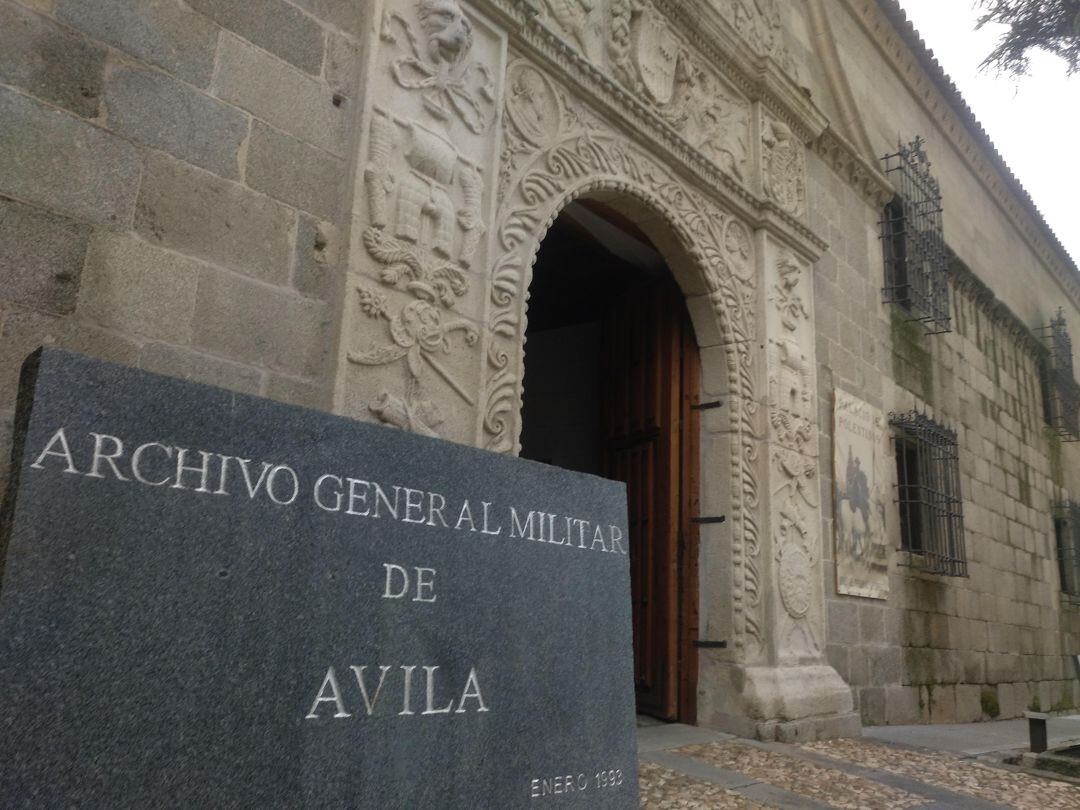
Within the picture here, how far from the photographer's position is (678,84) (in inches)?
205

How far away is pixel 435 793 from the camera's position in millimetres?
1797

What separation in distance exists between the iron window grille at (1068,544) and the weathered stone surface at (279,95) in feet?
35.6

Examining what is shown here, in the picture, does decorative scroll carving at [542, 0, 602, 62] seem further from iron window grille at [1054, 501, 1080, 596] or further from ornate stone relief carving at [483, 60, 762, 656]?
iron window grille at [1054, 501, 1080, 596]

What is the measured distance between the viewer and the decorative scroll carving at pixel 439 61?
11.2 feet

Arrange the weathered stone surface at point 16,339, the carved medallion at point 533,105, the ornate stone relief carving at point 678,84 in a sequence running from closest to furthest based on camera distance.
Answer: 1. the weathered stone surface at point 16,339
2. the carved medallion at point 533,105
3. the ornate stone relief carving at point 678,84

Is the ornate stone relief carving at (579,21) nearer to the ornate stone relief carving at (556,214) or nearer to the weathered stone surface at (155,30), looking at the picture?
the ornate stone relief carving at (556,214)

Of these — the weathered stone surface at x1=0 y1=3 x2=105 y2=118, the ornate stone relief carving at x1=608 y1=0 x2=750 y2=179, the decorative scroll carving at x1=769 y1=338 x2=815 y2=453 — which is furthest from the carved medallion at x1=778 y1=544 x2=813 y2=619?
the weathered stone surface at x1=0 y1=3 x2=105 y2=118

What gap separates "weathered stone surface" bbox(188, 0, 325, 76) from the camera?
2.94 meters

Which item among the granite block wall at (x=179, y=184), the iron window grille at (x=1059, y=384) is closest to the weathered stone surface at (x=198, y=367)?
the granite block wall at (x=179, y=184)

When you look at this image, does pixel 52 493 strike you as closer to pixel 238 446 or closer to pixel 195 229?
pixel 238 446

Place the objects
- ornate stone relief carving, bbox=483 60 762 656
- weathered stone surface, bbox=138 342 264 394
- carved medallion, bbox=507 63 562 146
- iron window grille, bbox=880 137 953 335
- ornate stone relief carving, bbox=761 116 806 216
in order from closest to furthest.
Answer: weathered stone surface, bbox=138 342 264 394, ornate stone relief carving, bbox=483 60 762 656, carved medallion, bbox=507 63 562 146, ornate stone relief carving, bbox=761 116 806 216, iron window grille, bbox=880 137 953 335

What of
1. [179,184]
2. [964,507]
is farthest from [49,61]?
[964,507]

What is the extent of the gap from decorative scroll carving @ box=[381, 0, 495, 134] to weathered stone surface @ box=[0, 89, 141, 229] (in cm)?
122

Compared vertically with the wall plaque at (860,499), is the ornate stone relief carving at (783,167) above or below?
above
